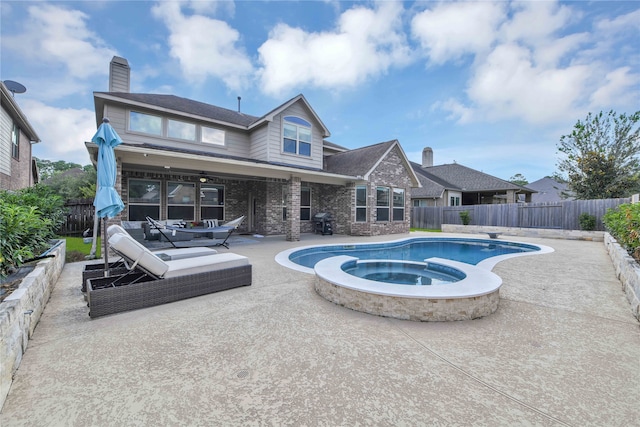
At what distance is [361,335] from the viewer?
10.4 feet

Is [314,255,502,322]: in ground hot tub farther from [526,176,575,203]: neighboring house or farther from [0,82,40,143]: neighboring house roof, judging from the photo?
[526,176,575,203]: neighboring house

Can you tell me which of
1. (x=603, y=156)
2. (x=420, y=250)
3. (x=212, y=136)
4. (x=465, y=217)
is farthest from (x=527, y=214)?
(x=212, y=136)

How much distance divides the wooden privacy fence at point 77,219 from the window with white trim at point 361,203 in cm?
1242

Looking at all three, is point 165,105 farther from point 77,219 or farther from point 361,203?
point 361,203

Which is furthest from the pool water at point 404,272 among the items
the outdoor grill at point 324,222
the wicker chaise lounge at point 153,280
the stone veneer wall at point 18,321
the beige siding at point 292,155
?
the beige siding at point 292,155

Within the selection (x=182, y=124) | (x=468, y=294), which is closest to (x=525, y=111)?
(x=468, y=294)

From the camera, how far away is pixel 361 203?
A: 13.6m

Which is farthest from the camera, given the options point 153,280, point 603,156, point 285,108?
point 603,156

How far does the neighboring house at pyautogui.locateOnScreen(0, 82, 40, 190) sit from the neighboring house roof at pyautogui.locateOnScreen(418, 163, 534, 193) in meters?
26.0

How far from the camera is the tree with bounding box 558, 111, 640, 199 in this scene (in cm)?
1684

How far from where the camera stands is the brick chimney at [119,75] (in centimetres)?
1120

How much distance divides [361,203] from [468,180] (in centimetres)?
1535

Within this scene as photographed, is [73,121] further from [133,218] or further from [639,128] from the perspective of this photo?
[639,128]

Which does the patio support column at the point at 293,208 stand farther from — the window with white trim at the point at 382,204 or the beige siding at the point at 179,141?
the window with white trim at the point at 382,204
